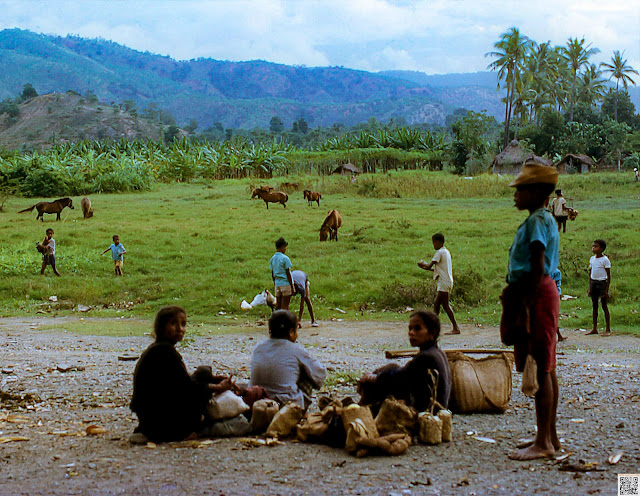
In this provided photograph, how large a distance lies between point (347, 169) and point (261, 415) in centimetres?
4712

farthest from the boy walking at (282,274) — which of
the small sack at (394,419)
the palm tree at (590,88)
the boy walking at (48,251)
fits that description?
the palm tree at (590,88)

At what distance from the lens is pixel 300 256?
1895 centimetres

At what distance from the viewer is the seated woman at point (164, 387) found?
5102 mm

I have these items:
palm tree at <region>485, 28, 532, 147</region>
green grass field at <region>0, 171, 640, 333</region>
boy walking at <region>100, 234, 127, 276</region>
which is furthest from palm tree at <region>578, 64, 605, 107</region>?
boy walking at <region>100, 234, 127, 276</region>

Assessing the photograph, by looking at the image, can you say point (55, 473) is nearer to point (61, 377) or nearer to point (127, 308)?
point (61, 377)

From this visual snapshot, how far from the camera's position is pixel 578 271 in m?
15.7

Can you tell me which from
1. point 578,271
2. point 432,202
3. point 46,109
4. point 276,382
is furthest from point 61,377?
point 46,109

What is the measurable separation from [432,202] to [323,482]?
2841 cm

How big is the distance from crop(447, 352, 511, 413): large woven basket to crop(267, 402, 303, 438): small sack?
4.93ft

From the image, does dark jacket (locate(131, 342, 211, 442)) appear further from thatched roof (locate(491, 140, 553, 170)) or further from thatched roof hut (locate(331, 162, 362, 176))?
thatched roof hut (locate(331, 162, 362, 176))

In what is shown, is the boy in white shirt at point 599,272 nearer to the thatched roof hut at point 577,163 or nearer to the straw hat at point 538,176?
the straw hat at point 538,176

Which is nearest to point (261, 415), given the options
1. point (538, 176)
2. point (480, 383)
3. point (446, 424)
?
point (446, 424)

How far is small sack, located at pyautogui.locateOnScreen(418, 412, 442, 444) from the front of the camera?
16.5ft

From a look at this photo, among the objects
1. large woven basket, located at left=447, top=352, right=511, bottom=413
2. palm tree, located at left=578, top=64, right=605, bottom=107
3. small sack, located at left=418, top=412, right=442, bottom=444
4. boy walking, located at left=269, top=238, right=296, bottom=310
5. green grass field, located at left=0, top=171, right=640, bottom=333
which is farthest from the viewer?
palm tree, located at left=578, top=64, right=605, bottom=107
